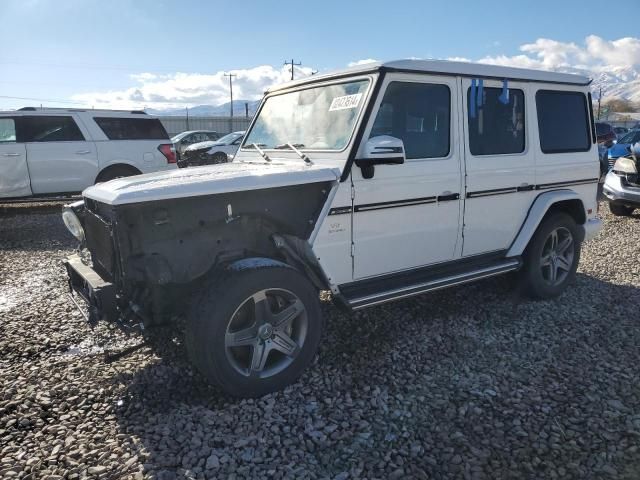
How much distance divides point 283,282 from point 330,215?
0.61 metres

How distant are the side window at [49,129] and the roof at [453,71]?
6.34 metres

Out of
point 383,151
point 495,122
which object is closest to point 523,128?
point 495,122

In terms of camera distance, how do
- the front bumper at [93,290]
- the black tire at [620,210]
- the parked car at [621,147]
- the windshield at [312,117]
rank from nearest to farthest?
the front bumper at [93,290], the windshield at [312,117], the black tire at [620,210], the parked car at [621,147]

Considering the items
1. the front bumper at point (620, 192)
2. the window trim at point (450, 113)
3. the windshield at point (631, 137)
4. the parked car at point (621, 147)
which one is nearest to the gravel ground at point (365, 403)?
the window trim at point (450, 113)

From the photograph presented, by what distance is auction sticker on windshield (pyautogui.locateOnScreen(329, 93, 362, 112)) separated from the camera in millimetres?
3684

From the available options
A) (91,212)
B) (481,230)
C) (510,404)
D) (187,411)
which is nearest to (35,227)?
(91,212)

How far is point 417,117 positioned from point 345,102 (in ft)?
2.02

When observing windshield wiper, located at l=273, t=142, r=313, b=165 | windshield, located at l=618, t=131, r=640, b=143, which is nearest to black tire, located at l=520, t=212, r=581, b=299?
windshield wiper, located at l=273, t=142, r=313, b=165

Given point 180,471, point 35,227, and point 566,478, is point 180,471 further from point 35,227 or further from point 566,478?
point 35,227

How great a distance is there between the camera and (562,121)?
495cm

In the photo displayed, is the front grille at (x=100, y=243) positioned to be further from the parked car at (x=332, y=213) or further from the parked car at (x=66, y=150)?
the parked car at (x=66, y=150)

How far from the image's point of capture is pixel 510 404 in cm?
318

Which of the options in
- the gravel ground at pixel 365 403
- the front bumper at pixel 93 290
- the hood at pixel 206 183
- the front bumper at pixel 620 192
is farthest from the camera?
the front bumper at pixel 620 192

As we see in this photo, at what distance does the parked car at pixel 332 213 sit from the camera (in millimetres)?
3084
